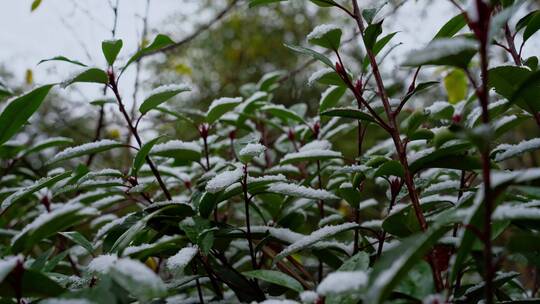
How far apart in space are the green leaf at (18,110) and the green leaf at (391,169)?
73 centimetres

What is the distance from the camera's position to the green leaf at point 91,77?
1.03m

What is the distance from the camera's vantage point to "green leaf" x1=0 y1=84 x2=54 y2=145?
41.4 inches

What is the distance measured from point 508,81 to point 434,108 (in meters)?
0.31

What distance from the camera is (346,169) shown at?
1.03 metres

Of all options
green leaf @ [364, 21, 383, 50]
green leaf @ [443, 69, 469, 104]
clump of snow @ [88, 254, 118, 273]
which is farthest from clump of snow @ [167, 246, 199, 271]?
green leaf @ [443, 69, 469, 104]

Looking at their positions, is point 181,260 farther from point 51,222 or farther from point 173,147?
point 173,147

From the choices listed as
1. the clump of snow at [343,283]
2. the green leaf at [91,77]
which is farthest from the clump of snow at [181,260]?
the green leaf at [91,77]

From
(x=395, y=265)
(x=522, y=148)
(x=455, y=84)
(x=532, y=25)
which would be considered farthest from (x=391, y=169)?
(x=455, y=84)

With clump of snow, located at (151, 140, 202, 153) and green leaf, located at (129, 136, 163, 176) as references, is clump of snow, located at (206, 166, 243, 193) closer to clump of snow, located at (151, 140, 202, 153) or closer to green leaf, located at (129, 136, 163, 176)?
green leaf, located at (129, 136, 163, 176)

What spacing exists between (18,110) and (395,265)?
892 millimetres

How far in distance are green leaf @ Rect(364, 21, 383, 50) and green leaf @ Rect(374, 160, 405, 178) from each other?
26cm

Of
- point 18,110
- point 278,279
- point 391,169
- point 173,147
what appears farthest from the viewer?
point 173,147

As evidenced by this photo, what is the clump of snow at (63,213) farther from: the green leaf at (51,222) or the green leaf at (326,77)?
the green leaf at (326,77)

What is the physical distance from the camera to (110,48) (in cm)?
108
